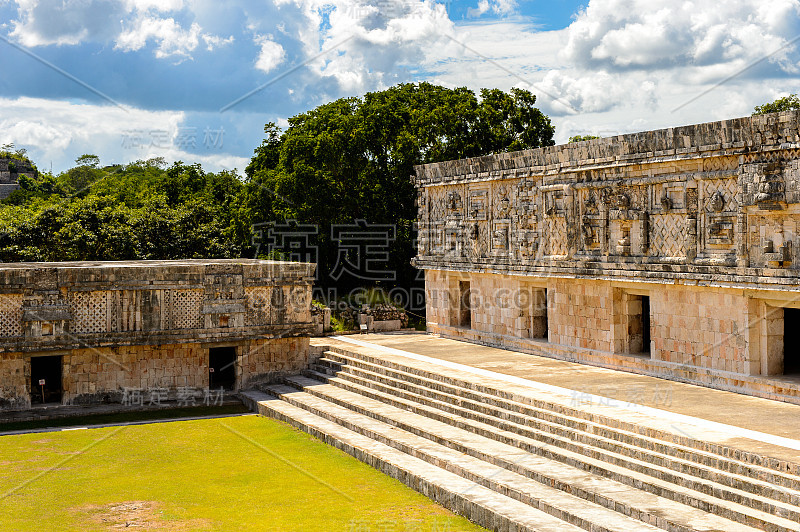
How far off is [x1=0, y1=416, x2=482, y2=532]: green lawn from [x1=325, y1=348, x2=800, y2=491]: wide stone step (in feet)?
8.20

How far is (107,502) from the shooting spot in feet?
35.4

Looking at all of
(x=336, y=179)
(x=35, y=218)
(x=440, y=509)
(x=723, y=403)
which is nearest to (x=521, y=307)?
(x=723, y=403)

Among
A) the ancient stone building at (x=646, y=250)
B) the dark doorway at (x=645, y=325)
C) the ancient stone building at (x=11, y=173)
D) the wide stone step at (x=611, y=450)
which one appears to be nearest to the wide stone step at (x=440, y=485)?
the wide stone step at (x=611, y=450)

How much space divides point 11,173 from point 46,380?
55.5 metres

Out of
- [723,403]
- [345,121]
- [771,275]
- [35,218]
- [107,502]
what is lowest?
[107,502]

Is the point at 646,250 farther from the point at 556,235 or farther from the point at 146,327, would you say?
the point at 146,327

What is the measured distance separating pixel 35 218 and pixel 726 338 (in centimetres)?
2333

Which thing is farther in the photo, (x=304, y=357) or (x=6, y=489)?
(x=304, y=357)

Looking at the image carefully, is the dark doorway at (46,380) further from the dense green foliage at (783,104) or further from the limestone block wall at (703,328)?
the dense green foliage at (783,104)

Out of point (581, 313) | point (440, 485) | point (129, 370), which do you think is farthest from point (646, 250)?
point (129, 370)

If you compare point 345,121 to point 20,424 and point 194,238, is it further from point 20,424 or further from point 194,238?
point 20,424

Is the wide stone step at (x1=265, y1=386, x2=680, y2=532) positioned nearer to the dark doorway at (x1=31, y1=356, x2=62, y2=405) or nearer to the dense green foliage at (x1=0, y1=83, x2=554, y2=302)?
the dark doorway at (x1=31, y1=356, x2=62, y2=405)

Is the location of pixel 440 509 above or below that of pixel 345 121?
below

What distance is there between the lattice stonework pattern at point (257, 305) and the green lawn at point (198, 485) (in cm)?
325
